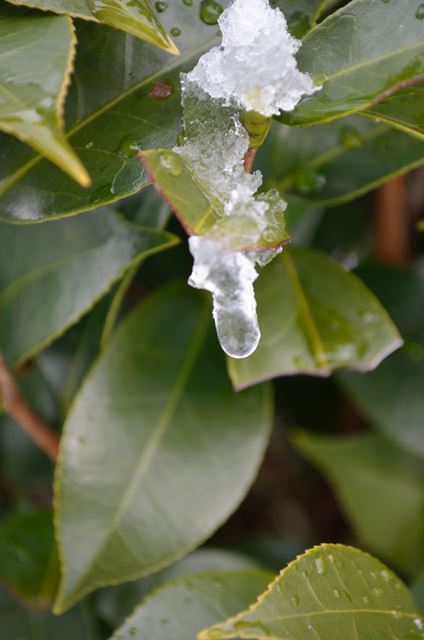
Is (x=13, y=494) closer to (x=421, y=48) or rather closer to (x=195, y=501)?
(x=195, y=501)

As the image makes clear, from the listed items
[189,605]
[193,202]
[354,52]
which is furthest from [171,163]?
[189,605]

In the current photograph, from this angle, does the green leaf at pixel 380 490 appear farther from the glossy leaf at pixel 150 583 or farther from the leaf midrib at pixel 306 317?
the leaf midrib at pixel 306 317

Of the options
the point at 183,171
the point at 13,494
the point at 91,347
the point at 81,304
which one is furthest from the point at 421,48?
the point at 13,494

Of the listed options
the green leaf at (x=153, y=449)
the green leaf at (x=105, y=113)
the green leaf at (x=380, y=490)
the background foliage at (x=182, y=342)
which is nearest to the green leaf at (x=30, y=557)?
the background foliage at (x=182, y=342)

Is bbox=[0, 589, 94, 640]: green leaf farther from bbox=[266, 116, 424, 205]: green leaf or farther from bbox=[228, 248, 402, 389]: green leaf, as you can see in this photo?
bbox=[266, 116, 424, 205]: green leaf

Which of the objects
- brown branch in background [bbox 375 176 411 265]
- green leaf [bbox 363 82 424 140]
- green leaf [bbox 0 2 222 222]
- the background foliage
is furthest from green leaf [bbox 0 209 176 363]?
brown branch in background [bbox 375 176 411 265]

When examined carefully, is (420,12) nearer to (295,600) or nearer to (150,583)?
(295,600)
